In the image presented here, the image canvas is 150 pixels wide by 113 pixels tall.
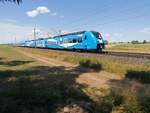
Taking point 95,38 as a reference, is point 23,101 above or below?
below

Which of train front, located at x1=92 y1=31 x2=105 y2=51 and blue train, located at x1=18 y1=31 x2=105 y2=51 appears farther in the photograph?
blue train, located at x1=18 y1=31 x2=105 y2=51

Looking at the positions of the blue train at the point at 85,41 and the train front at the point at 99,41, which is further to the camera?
the blue train at the point at 85,41

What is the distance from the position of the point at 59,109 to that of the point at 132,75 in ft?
25.8

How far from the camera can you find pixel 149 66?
15.8 metres

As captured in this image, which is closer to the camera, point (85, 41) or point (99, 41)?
point (99, 41)

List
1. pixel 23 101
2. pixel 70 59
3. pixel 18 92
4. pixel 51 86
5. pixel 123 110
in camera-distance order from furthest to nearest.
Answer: pixel 70 59, pixel 51 86, pixel 18 92, pixel 23 101, pixel 123 110

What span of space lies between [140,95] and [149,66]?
667cm

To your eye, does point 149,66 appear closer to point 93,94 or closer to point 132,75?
point 132,75

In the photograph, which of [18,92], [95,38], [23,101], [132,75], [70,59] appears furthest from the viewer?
[95,38]

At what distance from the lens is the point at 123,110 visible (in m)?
8.77

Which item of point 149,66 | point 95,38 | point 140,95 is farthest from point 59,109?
point 95,38

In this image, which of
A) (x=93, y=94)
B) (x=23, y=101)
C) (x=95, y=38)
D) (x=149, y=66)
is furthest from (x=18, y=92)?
(x=95, y=38)

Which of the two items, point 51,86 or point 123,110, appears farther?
point 51,86

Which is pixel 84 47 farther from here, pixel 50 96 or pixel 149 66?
pixel 50 96
